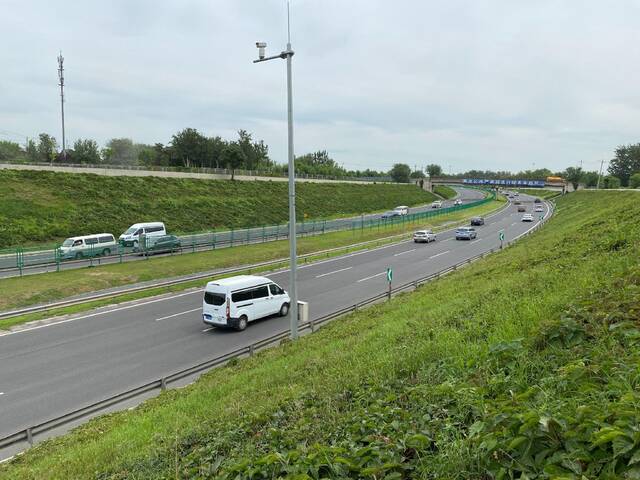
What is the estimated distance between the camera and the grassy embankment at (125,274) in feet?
66.5

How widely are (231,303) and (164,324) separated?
3.41 m

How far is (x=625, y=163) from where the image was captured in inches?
4604

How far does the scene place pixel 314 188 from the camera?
79.4 m

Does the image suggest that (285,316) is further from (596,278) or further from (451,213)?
(451,213)

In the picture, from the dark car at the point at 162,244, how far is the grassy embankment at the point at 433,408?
2407 centimetres

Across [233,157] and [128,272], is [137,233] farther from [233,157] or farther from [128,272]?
[233,157]

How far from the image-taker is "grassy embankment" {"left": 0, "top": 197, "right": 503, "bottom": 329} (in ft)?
66.5

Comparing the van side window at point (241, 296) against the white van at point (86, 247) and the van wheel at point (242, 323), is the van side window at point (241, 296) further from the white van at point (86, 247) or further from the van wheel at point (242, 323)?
the white van at point (86, 247)

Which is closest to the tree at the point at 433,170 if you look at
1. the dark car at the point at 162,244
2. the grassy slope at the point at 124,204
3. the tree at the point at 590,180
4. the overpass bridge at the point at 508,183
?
the overpass bridge at the point at 508,183

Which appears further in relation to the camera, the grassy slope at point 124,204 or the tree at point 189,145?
the tree at point 189,145

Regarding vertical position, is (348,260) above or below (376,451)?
below

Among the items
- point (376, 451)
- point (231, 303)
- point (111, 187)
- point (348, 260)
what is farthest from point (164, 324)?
point (111, 187)

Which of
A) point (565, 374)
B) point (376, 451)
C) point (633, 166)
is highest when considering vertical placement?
point (633, 166)

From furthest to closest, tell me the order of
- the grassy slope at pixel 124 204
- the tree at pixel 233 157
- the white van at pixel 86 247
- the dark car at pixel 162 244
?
the tree at pixel 233 157
the grassy slope at pixel 124 204
the dark car at pixel 162 244
the white van at pixel 86 247
